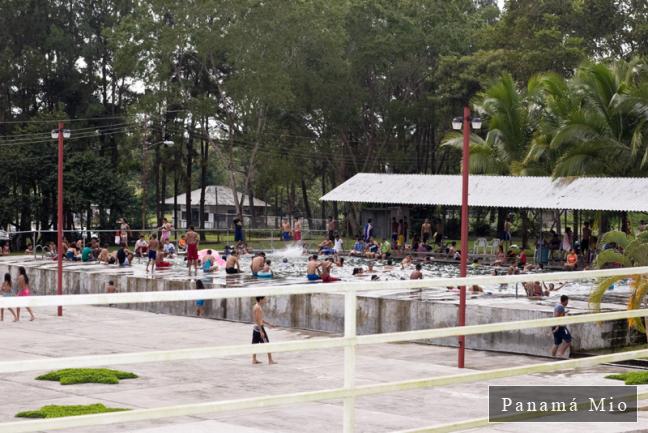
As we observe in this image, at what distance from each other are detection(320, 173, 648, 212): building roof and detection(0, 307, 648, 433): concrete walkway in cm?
1258

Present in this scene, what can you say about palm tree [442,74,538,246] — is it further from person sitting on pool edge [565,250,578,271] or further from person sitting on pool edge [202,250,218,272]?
person sitting on pool edge [202,250,218,272]

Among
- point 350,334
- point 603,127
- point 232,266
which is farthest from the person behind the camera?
point 603,127

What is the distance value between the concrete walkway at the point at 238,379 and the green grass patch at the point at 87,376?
17 centimetres

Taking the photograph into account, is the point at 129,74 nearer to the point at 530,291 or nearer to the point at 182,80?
the point at 182,80

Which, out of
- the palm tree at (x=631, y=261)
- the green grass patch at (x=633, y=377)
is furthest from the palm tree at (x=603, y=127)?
the green grass patch at (x=633, y=377)

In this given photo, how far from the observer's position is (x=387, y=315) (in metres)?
26.1

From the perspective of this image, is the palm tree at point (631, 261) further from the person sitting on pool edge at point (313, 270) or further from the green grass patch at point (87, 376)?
the person sitting on pool edge at point (313, 270)

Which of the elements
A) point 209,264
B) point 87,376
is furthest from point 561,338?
point 209,264

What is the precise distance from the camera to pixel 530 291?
25828 millimetres

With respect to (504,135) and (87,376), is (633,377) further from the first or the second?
(504,135)

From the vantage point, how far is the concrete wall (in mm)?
22734

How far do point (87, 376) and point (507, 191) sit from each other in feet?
80.4

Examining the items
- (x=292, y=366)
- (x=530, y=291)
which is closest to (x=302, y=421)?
(x=292, y=366)

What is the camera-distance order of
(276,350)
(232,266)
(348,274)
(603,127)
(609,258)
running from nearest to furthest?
(276,350)
(609,258)
(232,266)
(348,274)
(603,127)
